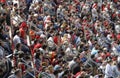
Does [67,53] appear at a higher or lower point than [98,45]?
lower

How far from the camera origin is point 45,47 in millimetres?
15680

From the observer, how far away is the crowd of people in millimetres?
13288

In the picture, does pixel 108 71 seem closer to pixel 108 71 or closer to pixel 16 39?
pixel 108 71

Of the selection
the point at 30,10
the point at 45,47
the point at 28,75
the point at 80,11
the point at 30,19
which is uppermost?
the point at 80,11

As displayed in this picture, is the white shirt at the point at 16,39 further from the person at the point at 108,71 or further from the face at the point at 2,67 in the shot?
the face at the point at 2,67

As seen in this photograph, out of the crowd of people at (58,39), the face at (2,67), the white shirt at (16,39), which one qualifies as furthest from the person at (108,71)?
the face at (2,67)

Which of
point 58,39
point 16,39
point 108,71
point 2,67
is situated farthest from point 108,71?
point 2,67

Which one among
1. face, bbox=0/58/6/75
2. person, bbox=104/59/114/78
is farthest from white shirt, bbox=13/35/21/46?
face, bbox=0/58/6/75

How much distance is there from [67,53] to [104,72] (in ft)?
5.37

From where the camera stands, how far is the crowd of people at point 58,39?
13.3 metres

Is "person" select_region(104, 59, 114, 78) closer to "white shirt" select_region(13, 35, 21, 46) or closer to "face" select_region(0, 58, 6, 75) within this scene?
"white shirt" select_region(13, 35, 21, 46)

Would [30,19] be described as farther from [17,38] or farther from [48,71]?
[48,71]

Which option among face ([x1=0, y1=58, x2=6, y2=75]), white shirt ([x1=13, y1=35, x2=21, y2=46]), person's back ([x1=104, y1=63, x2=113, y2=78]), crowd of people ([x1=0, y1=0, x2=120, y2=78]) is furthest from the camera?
person's back ([x1=104, y1=63, x2=113, y2=78])

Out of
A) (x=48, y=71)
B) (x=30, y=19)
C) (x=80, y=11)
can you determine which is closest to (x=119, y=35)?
(x=80, y=11)
